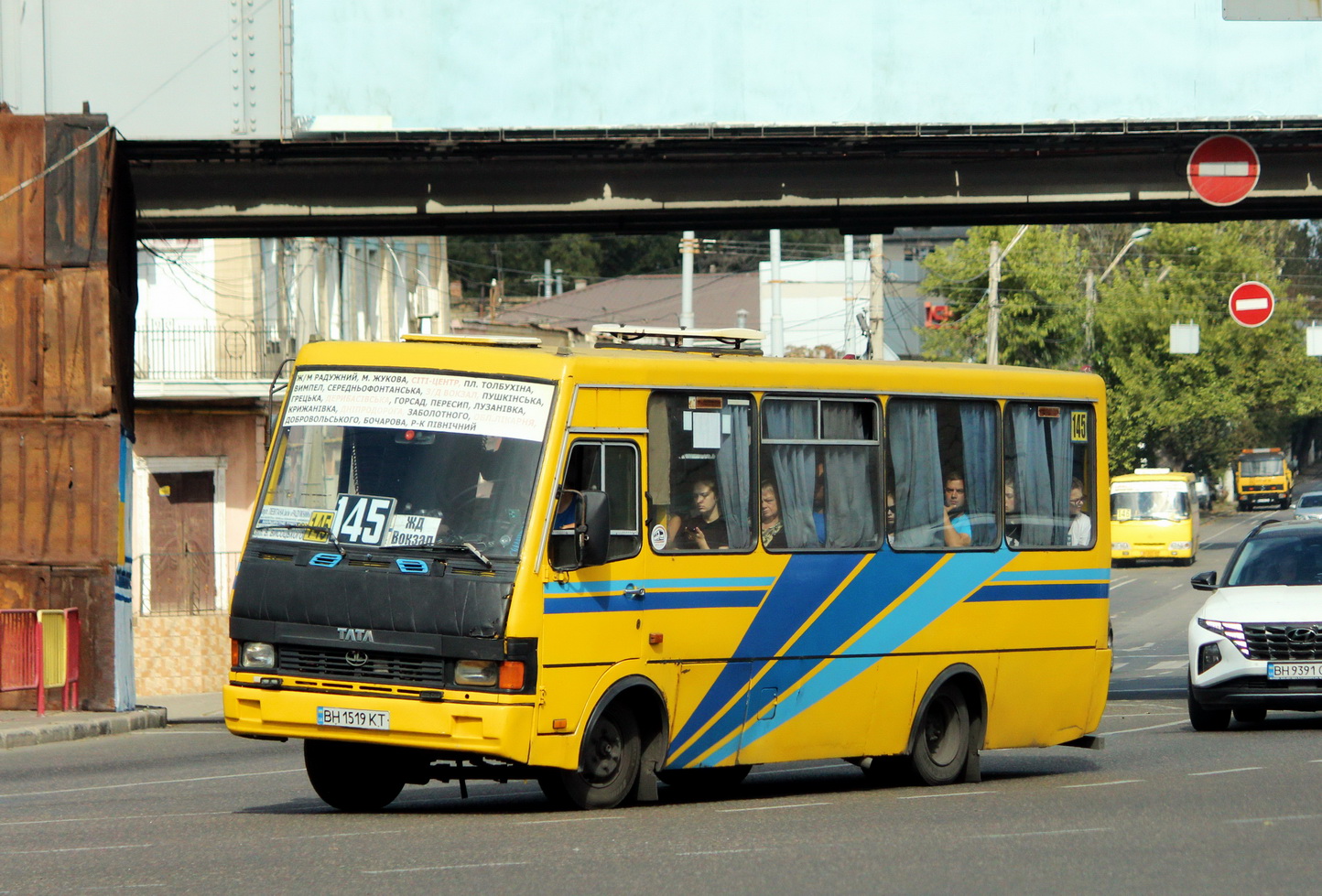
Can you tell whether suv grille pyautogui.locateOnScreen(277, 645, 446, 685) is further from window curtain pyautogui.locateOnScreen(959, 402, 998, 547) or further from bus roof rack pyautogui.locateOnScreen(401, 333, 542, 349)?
window curtain pyautogui.locateOnScreen(959, 402, 998, 547)

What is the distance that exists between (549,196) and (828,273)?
7206cm

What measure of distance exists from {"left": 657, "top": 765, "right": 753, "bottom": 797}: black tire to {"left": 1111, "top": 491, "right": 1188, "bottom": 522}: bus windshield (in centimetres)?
4269

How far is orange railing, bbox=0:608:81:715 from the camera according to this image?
66.1ft

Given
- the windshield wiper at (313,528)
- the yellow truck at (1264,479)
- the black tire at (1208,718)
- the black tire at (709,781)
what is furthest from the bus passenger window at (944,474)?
the yellow truck at (1264,479)

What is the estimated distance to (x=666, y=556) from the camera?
1177 centimetres

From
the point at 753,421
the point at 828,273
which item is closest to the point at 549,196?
the point at 753,421

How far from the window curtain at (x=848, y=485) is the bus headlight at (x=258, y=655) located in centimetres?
372

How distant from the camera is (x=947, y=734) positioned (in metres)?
13.8

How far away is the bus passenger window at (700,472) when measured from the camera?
11.8m

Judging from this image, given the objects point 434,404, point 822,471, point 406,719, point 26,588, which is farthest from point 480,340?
point 26,588

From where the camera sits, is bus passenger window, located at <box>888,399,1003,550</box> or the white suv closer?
bus passenger window, located at <box>888,399,1003,550</box>

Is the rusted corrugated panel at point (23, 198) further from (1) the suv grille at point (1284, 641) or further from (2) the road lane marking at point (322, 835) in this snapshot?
(1) the suv grille at point (1284, 641)

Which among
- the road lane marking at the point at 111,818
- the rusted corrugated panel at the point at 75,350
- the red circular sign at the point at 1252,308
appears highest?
the red circular sign at the point at 1252,308

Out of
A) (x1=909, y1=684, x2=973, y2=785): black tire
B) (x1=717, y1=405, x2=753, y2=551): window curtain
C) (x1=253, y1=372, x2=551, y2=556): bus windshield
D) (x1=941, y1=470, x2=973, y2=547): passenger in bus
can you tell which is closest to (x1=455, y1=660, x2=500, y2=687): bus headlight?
(x1=253, y1=372, x2=551, y2=556): bus windshield
